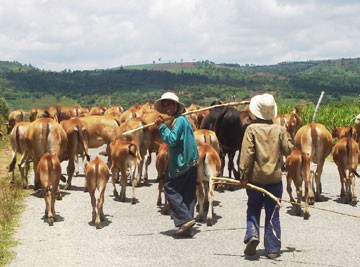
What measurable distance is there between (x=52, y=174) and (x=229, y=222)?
133 inches

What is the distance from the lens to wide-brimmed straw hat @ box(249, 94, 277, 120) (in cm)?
765

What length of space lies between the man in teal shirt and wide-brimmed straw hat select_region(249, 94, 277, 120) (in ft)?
5.31

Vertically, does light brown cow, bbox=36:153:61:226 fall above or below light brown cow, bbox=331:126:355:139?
below

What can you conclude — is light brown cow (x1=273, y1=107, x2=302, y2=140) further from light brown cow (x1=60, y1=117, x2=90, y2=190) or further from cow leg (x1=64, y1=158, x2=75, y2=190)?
cow leg (x1=64, y1=158, x2=75, y2=190)

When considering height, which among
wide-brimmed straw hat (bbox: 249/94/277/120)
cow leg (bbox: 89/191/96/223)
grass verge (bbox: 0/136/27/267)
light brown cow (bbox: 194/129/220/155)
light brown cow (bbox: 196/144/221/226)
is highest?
wide-brimmed straw hat (bbox: 249/94/277/120)

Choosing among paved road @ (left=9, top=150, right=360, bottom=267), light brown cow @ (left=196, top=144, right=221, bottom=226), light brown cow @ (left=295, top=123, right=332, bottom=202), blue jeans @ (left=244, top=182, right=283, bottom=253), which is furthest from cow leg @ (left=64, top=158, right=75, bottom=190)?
blue jeans @ (left=244, top=182, right=283, bottom=253)

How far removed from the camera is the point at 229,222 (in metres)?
9.91

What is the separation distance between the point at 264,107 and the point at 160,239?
111 inches

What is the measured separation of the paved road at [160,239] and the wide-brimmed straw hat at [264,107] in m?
2.02

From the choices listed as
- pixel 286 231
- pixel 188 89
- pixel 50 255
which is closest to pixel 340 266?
pixel 286 231

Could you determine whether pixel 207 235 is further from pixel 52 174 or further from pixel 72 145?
pixel 72 145

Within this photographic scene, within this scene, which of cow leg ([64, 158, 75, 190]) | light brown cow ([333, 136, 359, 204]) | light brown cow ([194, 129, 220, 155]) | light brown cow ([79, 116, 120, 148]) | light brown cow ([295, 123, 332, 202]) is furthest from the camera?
light brown cow ([79, 116, 120, 148])

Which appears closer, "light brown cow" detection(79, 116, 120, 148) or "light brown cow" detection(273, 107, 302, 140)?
"light brown cow" detection(79, 116, 120, 148)

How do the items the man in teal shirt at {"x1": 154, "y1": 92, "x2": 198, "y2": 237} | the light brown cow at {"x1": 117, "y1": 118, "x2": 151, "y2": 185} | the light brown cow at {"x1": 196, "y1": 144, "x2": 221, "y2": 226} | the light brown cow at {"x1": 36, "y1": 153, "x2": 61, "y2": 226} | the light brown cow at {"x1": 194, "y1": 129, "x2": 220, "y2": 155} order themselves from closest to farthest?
the man in teal shirt at {"x1": 154, "y1": 92, "x2": 198, "y2": 237} → the light brown cow at {"x1": 36, "y1": 153, "x2": 61, "y2": 226} → the light brown cow at {"x1": 196, "y1": 144, "x2": 221, "y2": 226} → the light brown cow at {"x1": 194, "y1": 129, "x2": 220, "y2": 155} → the light brown cow at {"x1": 117, "y1": 118, "x2": 151, "y2": 185}
